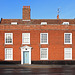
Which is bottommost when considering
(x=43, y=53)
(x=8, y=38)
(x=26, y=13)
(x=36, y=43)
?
(x=43, y=53)

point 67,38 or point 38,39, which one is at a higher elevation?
point 67,38

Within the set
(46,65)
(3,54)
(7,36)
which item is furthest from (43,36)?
(3,54)

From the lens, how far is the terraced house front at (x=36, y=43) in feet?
65.8

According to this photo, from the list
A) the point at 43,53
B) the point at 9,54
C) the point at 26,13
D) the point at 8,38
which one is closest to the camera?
the point at 9,54

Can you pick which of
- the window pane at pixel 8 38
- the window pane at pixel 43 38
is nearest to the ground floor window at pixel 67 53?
the window pane at pixel 43 38

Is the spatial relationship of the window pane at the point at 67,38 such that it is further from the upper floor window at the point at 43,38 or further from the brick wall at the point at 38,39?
the upper floor window at the point at 43,38

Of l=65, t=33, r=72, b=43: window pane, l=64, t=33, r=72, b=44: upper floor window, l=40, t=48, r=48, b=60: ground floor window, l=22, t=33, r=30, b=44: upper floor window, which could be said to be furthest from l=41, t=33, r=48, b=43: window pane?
l=65, t=33, r=72, b=43: window pane

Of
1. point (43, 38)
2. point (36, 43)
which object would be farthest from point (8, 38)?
point (43, 38)

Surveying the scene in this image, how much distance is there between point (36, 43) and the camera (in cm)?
2023

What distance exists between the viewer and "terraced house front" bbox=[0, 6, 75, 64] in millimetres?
20062

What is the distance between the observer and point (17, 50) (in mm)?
20078

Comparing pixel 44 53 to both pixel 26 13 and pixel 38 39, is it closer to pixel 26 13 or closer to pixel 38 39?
pixel 38 39

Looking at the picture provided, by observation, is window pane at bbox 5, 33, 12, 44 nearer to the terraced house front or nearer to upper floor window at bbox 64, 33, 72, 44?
the terraced house front

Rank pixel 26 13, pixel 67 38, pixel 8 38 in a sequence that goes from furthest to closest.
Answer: pixel 26 13
pixel 67 38
pixel 8 38
